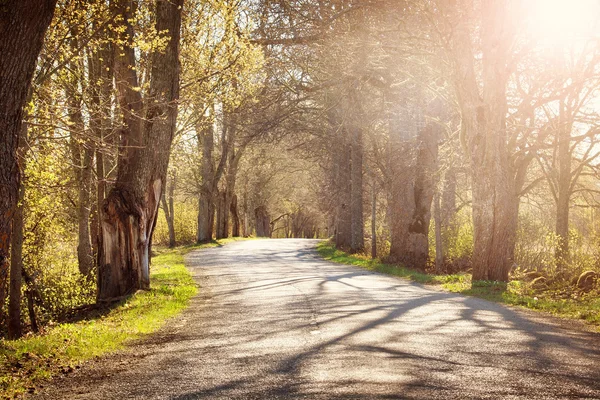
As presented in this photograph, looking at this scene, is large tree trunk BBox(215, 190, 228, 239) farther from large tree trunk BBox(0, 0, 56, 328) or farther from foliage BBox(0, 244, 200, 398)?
large tree trunk BBox(0, 0, 56, 328)

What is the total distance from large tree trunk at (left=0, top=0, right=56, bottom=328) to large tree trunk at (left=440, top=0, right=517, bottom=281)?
11.6 m

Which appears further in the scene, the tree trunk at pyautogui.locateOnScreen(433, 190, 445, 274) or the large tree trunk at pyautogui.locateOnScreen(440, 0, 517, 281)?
the tree trunk at pyautogui.locateOnScreen(433, 190, 445, 274)

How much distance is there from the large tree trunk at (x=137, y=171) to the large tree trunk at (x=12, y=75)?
7.37m

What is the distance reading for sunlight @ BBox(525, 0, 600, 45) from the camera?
1627 cm

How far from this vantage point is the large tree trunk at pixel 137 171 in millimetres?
14766

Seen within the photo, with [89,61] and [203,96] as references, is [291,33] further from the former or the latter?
[89,61]

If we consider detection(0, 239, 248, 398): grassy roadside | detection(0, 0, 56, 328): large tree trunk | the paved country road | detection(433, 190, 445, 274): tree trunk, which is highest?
detection(0, 0, 56, 328): large tree trunk

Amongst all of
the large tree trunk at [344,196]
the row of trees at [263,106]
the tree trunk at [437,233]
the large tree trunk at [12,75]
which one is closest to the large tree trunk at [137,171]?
the row of trees at [263,106]

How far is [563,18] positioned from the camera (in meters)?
16.8

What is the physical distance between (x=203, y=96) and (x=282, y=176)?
46877mm

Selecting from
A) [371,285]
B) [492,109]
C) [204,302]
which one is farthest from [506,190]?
[204,302]

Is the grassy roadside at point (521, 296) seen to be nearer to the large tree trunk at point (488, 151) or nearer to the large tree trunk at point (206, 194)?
the large tree trunk at point (488, 151)

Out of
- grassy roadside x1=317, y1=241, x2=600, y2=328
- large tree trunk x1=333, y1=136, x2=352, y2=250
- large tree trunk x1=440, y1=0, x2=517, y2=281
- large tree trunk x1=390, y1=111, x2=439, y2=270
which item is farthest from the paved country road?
large tree trunk x1=333, y1=136, x2=352, y2=250

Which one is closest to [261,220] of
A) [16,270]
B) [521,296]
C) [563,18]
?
[563,18]
